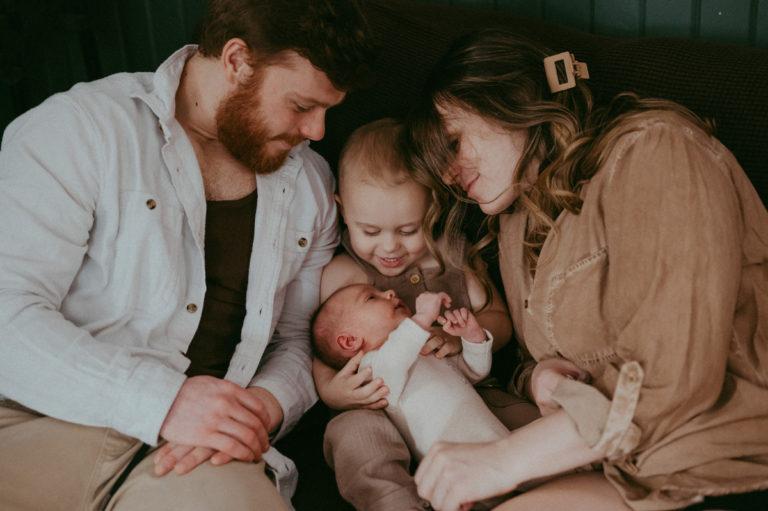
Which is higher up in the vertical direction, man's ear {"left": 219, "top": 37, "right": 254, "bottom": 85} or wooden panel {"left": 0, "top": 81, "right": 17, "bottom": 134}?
man's ear {"left": 219, "top": 37, "right": 254, "bottom": 85}

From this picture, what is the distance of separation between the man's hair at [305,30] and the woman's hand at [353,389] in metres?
0.66

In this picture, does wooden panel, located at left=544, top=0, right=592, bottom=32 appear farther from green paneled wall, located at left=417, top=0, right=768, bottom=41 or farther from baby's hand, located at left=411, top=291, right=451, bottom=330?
baby's hand, located at left=411, top=291, right=451, bottom=330

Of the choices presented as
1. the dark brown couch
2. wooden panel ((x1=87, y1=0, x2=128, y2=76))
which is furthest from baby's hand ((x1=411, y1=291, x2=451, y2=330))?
wooden panel ((x1=87, y1=0, x2=128, y2=76))

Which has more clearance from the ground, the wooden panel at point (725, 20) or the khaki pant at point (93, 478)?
the wooden panel at point (725, 20)

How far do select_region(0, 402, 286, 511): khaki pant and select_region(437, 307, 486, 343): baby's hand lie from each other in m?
0.53

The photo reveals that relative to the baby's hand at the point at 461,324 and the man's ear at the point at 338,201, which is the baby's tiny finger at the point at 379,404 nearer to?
the baby's hand at the point at 461,324

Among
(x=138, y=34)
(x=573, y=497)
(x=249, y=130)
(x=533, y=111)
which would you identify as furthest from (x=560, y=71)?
(x=138, y=34)

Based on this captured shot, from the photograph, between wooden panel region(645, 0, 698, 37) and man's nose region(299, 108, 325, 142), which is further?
wooden panel region(645, 0, 698, 37)

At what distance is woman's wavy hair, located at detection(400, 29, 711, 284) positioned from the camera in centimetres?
141

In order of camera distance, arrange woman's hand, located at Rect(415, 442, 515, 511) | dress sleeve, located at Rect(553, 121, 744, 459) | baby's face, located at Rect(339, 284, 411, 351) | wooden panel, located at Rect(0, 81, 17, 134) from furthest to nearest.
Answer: wooden panel, located at Rect(0, 81, 17, 134) → baby's face, located at Rect(339, 284, 411, 351) → woman's hand, located at Rect(415, 442, 515, 511) → dress sleeve, located at Rect(553, 121, 744, 459)

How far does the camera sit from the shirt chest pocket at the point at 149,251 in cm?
156

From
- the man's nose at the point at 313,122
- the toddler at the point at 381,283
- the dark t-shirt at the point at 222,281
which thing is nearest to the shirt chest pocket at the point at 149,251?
the dark t-shirt at the point at 222,281

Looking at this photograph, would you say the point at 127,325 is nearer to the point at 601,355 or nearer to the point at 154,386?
the point at 154,386

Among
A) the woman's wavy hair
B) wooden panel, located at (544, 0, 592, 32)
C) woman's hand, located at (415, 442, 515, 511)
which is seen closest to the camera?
woman's hand, located at (415, 442, 515, 511)
